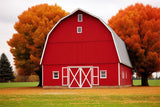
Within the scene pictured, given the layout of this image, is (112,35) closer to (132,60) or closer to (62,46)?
(62,46)

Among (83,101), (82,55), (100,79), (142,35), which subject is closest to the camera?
(83,101)

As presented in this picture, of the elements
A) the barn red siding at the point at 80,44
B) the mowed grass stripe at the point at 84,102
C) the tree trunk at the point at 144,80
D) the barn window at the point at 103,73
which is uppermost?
the barn red siding at the point at 80,44

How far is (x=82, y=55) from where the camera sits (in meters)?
31.9

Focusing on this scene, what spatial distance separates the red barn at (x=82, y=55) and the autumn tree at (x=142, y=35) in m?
6.34

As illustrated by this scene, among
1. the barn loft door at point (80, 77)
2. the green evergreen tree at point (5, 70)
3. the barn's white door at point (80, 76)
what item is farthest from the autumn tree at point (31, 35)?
the green evergreen tree at point (5, 70)

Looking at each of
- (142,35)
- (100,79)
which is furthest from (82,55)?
(142,35)

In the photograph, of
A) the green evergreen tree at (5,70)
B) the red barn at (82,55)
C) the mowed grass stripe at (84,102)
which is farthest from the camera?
the green evergreen tree at (5,70)

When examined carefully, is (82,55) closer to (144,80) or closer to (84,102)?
(144,80)

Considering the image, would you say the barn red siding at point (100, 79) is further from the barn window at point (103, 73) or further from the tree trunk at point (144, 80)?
the tree trunk at point (144, 80)

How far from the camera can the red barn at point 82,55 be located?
31234 millimetres

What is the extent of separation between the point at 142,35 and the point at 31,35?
14.5 m

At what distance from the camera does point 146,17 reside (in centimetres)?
3984

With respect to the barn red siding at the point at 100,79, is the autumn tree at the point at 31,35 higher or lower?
higher

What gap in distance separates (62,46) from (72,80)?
3.83 meters
